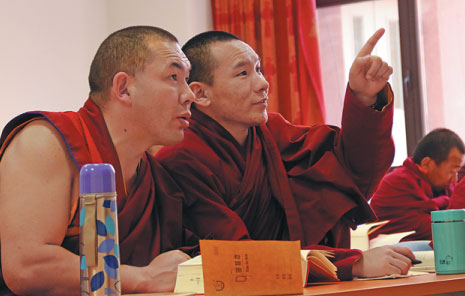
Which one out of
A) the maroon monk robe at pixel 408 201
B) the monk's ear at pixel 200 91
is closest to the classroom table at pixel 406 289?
the monk's ear at pixel 200 91

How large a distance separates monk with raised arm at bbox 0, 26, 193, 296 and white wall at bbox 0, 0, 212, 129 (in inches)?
78.1

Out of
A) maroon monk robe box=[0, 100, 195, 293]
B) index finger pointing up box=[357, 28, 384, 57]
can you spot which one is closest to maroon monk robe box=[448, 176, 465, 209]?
index finger pointing up box=[357, 28, 384, 57]

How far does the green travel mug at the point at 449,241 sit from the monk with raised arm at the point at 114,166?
1.82ft

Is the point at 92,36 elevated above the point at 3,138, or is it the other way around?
the point at 92,36

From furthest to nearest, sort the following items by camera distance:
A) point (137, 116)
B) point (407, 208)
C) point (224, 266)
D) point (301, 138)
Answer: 1. point (407, 208)
2. point (301, 138)
3. point (137, 116)
4. point (224, 266)

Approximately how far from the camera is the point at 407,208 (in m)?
3.87

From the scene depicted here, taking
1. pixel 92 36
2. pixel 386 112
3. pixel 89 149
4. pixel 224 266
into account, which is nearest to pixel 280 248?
pixel 224 266

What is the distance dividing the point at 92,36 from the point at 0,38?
0.95 meters

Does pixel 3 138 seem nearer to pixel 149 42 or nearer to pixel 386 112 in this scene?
pixel 149 42

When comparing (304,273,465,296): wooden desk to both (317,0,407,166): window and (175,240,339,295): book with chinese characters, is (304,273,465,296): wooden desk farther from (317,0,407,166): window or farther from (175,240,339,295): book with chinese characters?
(317,0,407,166): window

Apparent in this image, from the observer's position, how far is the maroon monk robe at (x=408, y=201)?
380 centimetres

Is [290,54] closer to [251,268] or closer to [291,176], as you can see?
[291,176]

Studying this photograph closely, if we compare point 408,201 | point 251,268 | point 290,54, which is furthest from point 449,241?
point 290,54

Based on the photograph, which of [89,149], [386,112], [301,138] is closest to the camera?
[89,149]
